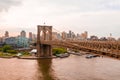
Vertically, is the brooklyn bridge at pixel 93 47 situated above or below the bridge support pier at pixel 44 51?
above

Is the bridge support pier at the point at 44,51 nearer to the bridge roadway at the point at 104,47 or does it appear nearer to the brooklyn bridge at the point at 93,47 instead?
the brooklyn bridge at the point at 93,47

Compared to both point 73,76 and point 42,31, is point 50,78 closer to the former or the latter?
point 73,76

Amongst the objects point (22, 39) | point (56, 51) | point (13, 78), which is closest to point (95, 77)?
point (13, 78)

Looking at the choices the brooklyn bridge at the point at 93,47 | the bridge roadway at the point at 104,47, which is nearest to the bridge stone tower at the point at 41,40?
the brooklyn bridge at the point at 93,47

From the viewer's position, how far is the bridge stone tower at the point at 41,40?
5081cm

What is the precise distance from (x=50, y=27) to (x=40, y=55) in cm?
794

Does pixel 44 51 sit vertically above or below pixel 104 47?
below

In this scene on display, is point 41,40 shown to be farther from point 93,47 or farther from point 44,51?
point 93,47

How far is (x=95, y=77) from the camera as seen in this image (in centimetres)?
2466

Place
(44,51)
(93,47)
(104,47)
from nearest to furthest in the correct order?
(104,47)
(93,47)
(44,51)

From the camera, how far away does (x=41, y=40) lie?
5309cm

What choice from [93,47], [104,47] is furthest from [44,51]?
[104,47]

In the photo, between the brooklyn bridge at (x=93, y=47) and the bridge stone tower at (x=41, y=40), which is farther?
the bridge stone tower at (x=41, y=40)

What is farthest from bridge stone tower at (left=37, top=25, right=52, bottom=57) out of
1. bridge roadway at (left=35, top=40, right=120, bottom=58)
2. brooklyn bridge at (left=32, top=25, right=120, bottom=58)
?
bridge roadway at (left=35, top=40, right=120, bottom=58)
